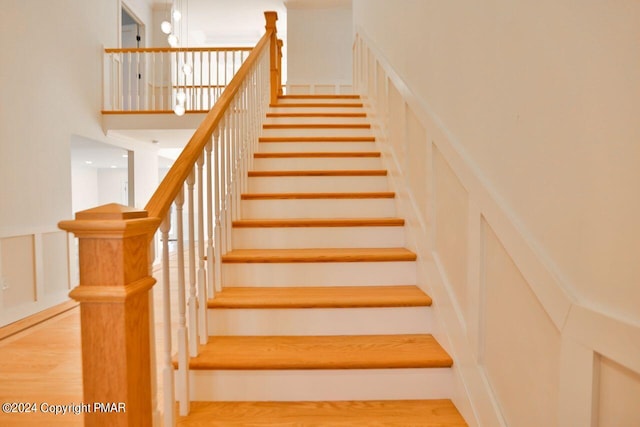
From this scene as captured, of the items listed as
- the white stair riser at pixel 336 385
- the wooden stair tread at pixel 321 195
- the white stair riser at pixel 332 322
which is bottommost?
the white stair riser at pixel 336 385

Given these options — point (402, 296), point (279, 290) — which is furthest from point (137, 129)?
point (402, 296)

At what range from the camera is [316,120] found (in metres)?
3.77

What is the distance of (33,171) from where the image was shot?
12.8ft

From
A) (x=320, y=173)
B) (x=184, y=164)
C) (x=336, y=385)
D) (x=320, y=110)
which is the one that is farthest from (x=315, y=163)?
(x=336, y=385)

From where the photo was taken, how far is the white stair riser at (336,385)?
57.2 inches

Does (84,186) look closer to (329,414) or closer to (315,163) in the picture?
(315,163)

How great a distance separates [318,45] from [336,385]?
737cm

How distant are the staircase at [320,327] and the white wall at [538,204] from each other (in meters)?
0.20

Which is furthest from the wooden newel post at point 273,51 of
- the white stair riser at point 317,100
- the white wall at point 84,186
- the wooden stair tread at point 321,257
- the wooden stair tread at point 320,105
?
the white wall at point 84,186

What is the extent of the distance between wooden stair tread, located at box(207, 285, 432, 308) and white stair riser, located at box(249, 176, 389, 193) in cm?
94

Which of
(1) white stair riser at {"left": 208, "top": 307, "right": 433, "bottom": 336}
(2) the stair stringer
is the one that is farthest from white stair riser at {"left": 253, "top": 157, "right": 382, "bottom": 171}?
(1) white stair riser at {"left": 208, "top": 307, "right": 433, "bottom": 336}

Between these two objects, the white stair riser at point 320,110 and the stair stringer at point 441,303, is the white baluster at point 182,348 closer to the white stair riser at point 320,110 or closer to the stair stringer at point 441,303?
Answer: the stair stringer at point 441,303

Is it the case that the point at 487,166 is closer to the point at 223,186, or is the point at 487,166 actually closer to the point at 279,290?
the point at 279,290

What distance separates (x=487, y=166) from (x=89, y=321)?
117 cm
